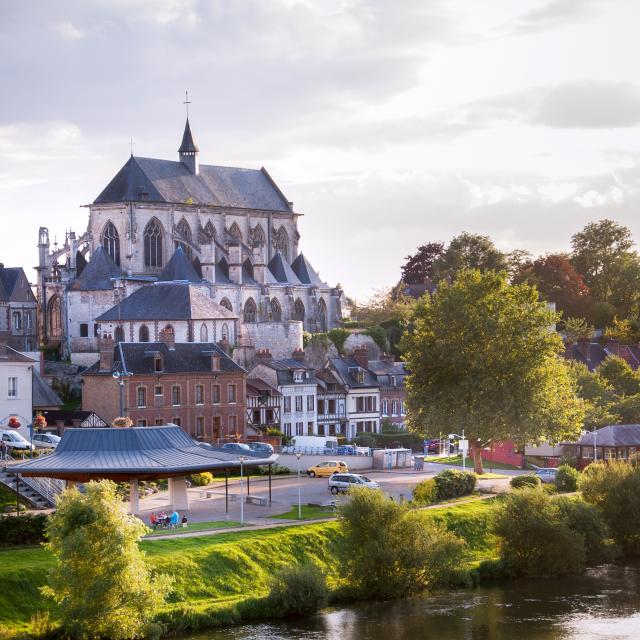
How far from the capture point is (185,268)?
386 feet

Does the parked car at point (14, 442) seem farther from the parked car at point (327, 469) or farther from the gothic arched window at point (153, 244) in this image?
the gothic arched window at point (153, 244)

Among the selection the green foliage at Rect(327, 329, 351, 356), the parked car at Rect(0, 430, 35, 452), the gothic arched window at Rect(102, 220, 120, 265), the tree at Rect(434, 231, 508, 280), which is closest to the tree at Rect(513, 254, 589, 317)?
the tree at Rect(434, 231, 508, 280)

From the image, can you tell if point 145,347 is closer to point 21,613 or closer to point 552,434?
point 552,434

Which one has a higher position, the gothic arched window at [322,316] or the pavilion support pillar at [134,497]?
the gothic arched window at [322,316]

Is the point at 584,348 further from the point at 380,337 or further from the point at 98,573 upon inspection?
the point at 98,573

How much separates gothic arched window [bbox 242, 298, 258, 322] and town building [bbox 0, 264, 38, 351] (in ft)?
55.0

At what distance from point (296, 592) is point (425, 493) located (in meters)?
16.7

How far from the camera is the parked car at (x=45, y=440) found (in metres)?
75.1

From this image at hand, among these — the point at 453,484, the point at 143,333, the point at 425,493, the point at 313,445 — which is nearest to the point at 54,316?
the point at 143,333

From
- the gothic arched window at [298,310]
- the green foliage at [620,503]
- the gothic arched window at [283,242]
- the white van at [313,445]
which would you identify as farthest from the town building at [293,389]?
the gothic arched window at [283,242]

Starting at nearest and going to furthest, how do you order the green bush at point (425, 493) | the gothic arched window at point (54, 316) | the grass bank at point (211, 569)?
the grass bank at point (211, 569) < the green bush at point (425, 493) < the gothic arched window at point (54, 316)

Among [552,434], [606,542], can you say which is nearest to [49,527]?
[606,542]

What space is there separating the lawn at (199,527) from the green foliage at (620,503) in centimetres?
1669

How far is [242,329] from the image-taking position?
115 m
